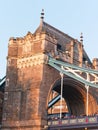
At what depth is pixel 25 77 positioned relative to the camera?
45344mm

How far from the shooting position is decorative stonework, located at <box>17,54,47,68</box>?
1729 inches

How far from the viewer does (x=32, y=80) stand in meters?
44.3

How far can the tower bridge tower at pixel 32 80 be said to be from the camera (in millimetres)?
42750

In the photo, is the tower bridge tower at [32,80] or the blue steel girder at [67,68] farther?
the blue steel girder at [67,68]

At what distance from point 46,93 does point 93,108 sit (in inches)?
402

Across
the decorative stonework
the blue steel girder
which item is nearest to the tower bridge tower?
the decorative stonework

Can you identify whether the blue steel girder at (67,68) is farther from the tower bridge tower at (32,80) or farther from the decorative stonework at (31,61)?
the decorative stonework at (31,61)

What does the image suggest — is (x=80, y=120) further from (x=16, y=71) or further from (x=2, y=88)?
(x=2, y=88)

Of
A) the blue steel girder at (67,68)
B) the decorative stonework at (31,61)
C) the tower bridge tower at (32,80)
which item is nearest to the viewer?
A: the tower bridge tower at (32,80)

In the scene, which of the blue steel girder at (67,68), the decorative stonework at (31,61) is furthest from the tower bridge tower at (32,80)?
the blue steel girder at (67,68)

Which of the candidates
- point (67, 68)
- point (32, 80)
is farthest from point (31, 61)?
point (67, 68)

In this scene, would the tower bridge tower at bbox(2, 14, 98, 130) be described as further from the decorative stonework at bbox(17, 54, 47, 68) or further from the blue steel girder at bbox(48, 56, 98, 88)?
the blue steel girder at bbox(48, 56, 98, 88)

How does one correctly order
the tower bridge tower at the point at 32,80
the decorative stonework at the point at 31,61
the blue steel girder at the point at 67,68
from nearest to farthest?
the tower bridge tower at the point at 32,80 < the decorative stonework at the point at 31,61 < the blue steel girder at the point at 67,68

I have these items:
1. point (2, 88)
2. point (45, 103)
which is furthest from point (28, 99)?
point (2, 88)
